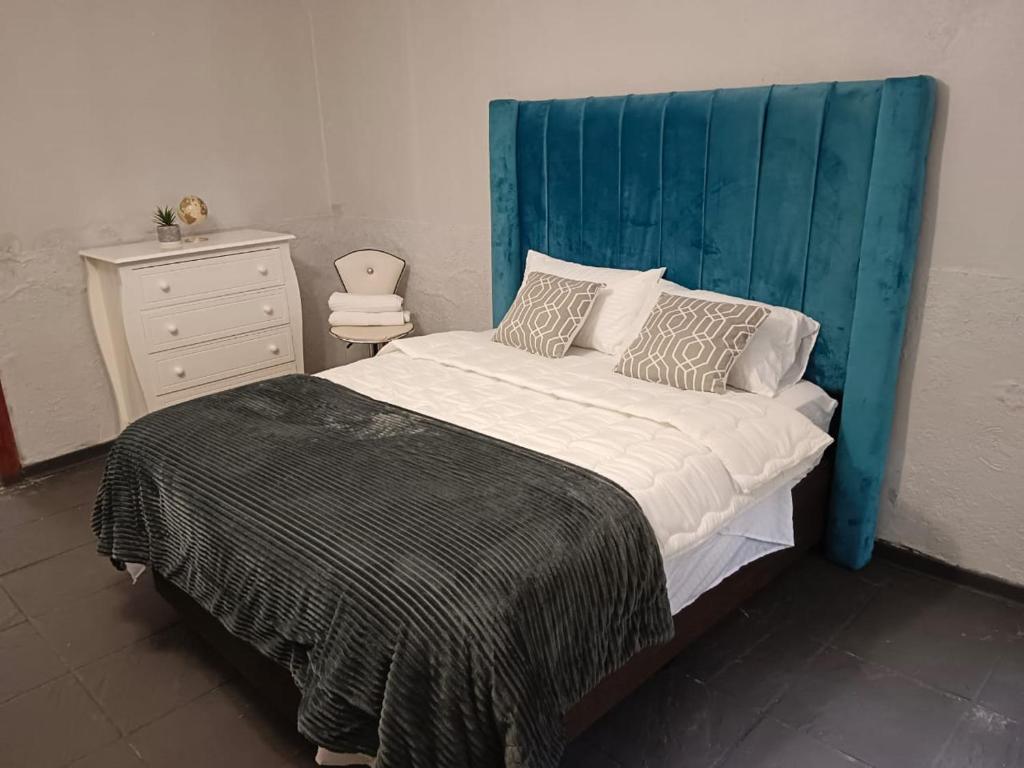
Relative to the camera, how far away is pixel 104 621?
240 centimetres

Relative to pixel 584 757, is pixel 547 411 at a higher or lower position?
higher

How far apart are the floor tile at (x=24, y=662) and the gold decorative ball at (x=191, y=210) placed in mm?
1919

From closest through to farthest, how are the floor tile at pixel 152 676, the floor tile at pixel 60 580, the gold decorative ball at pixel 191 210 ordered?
the floor tile at pixel 152 676 < the floor tile at pixel 60 580 < the gold decorative ball at pixel 191 210

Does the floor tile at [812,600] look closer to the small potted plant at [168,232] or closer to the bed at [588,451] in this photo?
the bed at [588,451]

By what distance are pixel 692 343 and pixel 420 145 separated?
2.03 meters

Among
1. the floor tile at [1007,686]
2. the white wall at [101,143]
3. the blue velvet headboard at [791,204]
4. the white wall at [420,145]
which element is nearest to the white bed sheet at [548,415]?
the blue velvet headboard at [791,204]

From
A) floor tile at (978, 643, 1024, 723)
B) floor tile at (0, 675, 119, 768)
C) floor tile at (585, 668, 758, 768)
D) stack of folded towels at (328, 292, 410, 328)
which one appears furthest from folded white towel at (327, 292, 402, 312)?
floor tile at (978, 643, 1024, 723)

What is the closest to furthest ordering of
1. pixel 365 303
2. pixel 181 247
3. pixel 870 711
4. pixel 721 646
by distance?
pixel 870 711 → pixel 721 646 → pixel 181 247 → pixel 365 303

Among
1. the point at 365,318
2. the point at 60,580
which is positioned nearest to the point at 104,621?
the point at 60,580

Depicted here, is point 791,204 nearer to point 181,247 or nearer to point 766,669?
point 766,669

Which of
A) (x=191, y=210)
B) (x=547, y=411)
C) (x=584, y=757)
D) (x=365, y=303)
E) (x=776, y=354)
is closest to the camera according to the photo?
(x=584, y=757)

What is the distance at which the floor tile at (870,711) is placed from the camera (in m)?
1.84

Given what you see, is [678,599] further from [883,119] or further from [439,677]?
[883,119]

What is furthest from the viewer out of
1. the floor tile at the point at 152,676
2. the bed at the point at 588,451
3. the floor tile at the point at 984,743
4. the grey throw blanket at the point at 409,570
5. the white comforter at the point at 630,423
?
the floor tile at the point at 152,676
